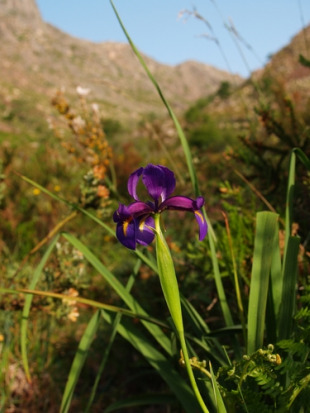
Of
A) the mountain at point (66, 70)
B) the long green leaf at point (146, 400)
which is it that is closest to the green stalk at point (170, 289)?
the long green leaf at point (146, 400)

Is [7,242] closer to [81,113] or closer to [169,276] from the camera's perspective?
[81,113]

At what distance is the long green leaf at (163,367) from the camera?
1167 mm

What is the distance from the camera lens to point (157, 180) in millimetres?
859

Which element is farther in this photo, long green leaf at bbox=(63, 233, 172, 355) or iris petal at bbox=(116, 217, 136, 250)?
long green leaf at bbox=(63, 233, 172, 355)

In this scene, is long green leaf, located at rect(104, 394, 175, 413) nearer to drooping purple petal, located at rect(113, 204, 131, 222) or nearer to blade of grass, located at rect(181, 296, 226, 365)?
blade of grass, located at rect(181, 296, 226, 365)

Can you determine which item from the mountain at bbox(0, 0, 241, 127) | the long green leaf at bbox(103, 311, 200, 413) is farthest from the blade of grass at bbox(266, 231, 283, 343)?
the mountain at bbox(0, 0, 241, 127)

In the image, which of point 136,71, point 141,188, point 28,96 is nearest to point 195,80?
point 136,71

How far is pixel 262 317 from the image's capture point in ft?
3.51

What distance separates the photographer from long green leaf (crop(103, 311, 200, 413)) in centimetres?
117

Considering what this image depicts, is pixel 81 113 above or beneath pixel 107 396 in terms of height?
above

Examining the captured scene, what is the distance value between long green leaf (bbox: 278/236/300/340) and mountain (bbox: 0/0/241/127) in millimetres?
51189

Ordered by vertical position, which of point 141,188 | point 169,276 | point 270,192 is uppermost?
point 169,276

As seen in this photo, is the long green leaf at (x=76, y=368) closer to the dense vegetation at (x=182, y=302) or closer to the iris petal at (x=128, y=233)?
the dense vegetation at (x=182, y=302)

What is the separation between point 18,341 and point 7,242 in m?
1.67
